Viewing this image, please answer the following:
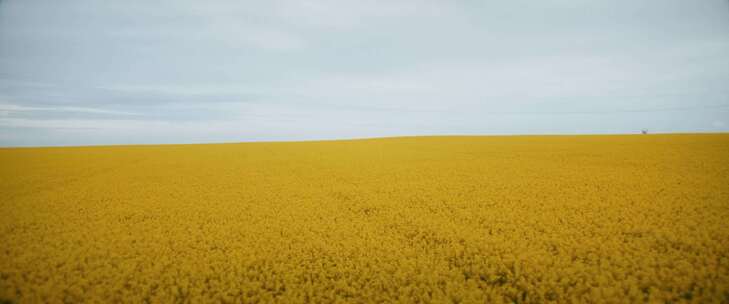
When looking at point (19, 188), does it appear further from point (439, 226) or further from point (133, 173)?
point (439, 226)

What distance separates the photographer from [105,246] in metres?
7.82

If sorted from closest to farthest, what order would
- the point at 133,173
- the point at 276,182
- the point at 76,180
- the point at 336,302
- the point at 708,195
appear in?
the point at 336,302 → the point at 708,195 → the point at 276,182 → the point at 76,180 → the point at 133,173

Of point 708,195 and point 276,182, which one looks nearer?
point 708,195

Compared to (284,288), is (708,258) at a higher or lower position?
higher

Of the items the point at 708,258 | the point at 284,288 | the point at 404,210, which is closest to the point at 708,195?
the point at 708,258

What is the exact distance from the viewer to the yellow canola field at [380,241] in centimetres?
578

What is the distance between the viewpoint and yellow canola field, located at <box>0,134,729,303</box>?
228 inches

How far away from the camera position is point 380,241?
7949 millimetres

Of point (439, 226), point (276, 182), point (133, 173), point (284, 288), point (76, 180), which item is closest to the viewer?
point (284, 288)

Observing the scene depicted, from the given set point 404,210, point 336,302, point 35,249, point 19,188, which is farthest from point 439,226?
point 19,188

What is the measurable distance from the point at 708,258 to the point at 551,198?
4893 mm

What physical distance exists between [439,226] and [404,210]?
193 cm

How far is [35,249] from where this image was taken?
7613 millimetres

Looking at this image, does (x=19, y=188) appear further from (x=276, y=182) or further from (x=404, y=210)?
(x=404, y=210)
